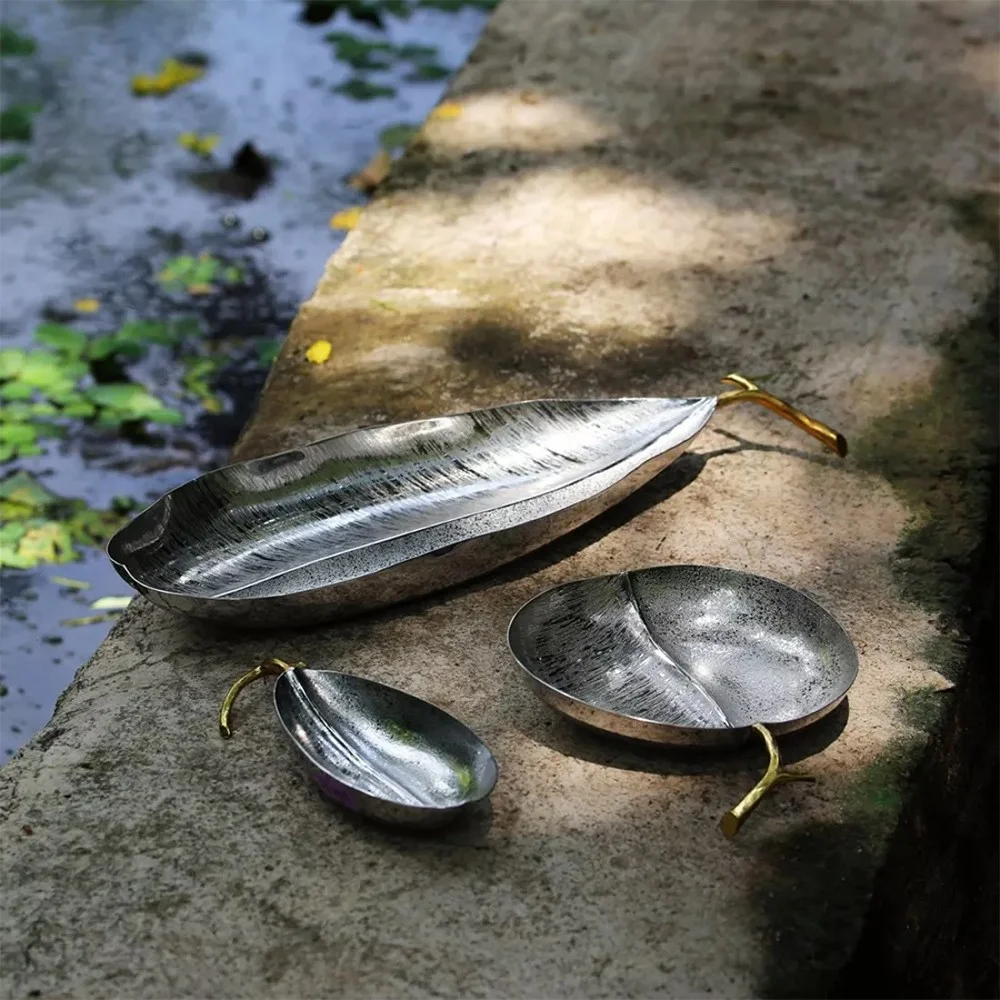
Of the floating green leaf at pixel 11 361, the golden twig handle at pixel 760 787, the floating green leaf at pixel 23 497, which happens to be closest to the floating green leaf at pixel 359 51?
the floating green leaf at pixel 11 361

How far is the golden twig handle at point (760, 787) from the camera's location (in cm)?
131

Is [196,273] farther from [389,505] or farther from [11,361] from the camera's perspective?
[389,505]

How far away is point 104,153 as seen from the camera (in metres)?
3.45

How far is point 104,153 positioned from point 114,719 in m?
2.31

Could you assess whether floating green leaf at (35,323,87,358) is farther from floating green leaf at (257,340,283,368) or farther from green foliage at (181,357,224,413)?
floating green leaf at (257,340,283,368)

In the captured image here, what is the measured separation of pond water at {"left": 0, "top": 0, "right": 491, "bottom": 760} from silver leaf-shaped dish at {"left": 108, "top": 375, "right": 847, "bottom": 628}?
1.58 ft

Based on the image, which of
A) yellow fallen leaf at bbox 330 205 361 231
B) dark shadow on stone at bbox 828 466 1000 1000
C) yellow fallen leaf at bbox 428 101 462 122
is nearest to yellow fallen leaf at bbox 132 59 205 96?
yellow fallen leaf at bbox 330 205 361 231

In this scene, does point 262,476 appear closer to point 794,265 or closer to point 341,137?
point 794,265

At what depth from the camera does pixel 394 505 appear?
1768mm

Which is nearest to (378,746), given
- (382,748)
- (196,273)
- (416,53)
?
(382,748)

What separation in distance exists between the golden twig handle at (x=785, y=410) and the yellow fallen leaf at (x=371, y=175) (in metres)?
1.66

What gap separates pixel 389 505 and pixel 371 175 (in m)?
1.81

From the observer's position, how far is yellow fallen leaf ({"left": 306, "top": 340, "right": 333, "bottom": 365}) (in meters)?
2.14

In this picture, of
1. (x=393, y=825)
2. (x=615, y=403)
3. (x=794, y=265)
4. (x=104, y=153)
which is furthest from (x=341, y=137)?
(x=393, y=825)
